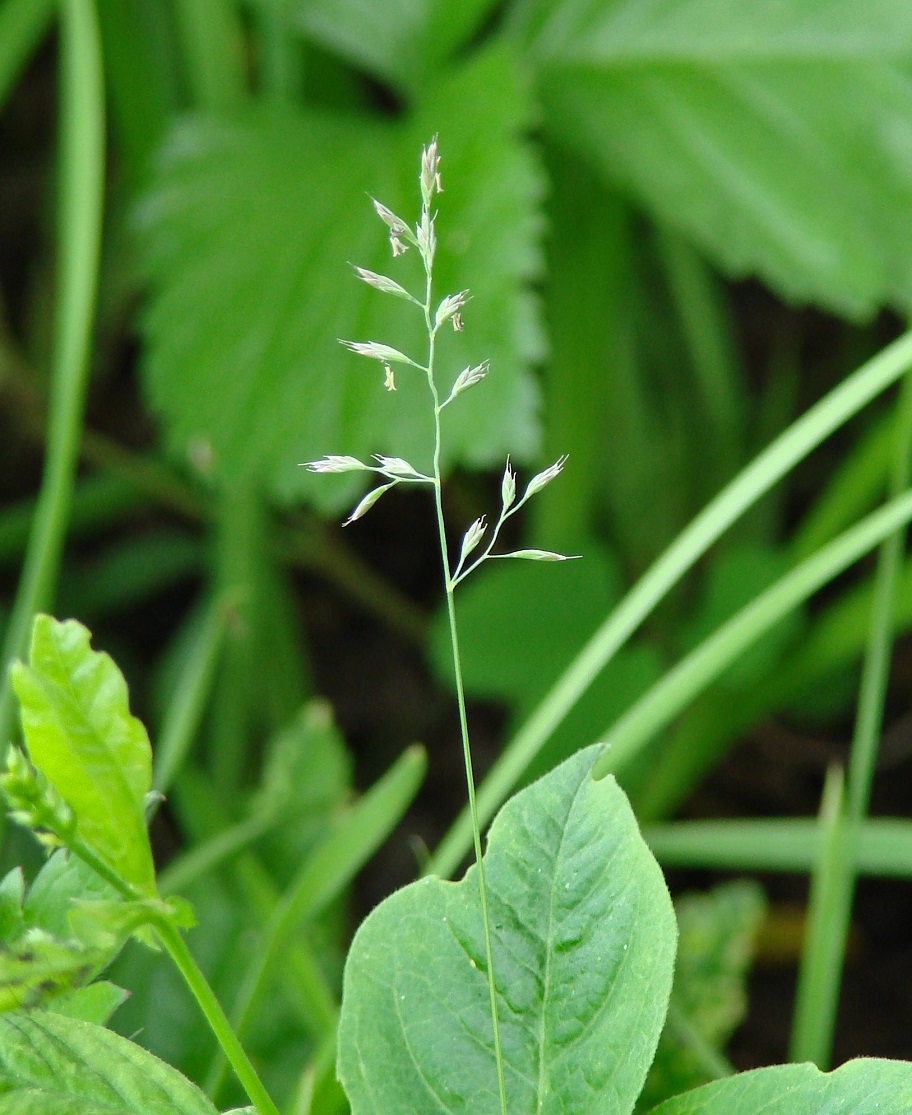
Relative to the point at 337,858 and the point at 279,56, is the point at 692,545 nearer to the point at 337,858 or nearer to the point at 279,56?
the point at 337,858

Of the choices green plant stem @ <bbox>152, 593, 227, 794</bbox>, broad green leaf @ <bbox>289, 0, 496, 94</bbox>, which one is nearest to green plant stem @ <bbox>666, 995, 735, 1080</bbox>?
green plant stem @ <bbox>152, 593, 227, 794</bbox>

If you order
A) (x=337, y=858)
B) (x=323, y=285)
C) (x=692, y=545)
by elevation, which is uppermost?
(x=323, y=285)

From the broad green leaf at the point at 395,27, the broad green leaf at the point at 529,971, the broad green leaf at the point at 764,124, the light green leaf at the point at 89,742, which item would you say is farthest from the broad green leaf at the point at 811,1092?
the broad green leaf at the point at 395,27

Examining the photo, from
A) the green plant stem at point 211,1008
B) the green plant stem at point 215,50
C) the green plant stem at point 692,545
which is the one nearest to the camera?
the green plant stem at point 211,1008

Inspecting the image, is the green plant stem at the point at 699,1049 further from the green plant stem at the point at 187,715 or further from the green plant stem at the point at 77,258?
the green plant stem at the point at 77,258

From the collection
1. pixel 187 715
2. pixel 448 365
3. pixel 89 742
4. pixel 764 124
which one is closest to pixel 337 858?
pixel 187 715

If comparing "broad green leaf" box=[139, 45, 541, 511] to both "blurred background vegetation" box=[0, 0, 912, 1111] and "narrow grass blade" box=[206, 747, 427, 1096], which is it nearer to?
"blurred background vegetation" box=[0, 0, 912, 1111]

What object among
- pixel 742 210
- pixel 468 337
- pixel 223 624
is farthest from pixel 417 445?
pixel 742 210
